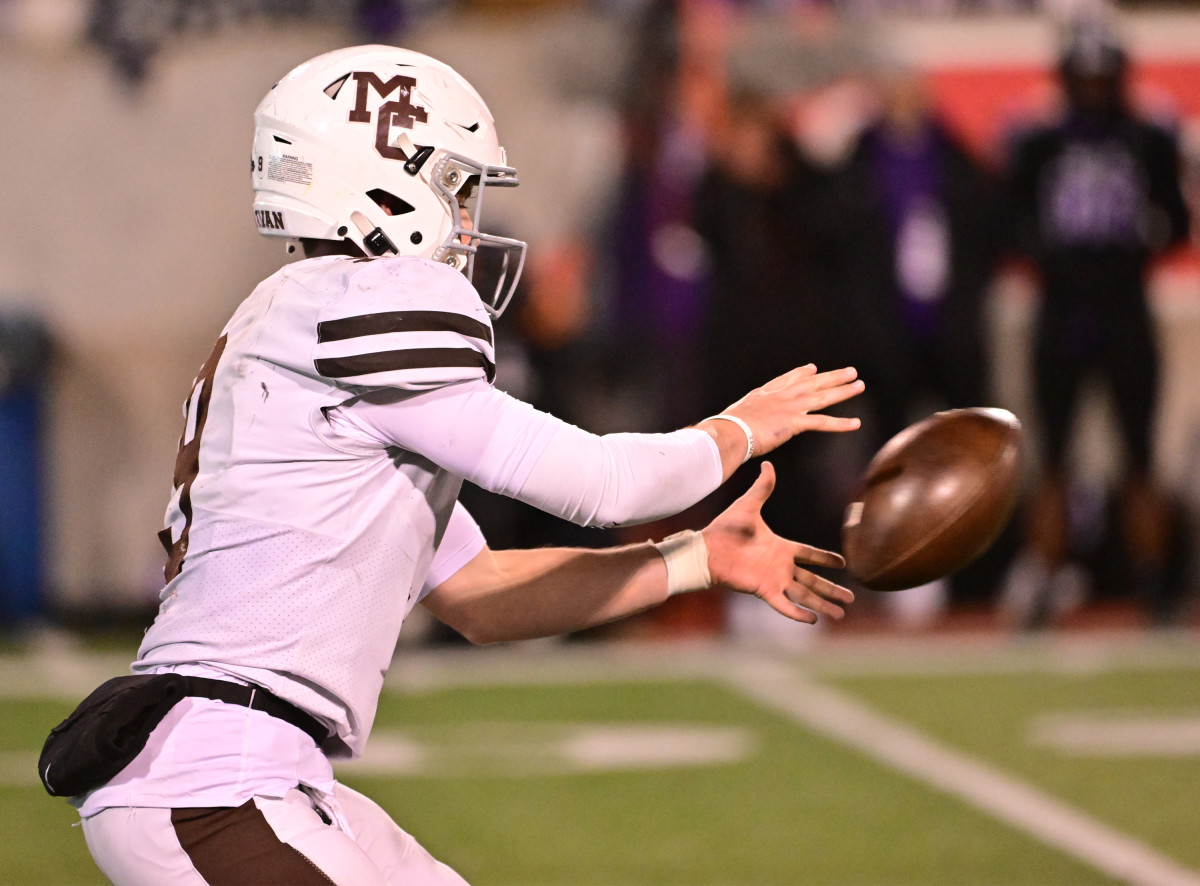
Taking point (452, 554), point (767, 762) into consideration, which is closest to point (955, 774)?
point (767, 762)

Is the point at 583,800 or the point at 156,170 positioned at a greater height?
the point at 156,170

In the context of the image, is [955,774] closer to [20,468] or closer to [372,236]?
[372,236]

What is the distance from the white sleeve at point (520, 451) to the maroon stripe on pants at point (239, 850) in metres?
0.47

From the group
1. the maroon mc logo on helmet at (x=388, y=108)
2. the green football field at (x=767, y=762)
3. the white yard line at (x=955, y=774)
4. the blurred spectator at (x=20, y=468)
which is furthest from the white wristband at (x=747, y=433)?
the blurred spectator at (x=20, y=468)

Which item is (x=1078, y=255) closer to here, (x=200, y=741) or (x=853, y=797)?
(x=853, y=797)

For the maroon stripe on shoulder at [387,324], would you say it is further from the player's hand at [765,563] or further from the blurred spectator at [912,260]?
the blurred spectator at [912,260]

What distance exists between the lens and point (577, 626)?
7.91ft

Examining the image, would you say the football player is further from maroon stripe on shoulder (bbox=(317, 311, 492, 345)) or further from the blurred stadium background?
the blurred stadium background

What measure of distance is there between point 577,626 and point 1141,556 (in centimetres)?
537

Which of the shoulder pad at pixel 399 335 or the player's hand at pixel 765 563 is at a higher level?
the shoulder pad at pixel 399 335

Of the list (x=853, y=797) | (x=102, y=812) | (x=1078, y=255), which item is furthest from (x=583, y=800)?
(x=1078, y=255)

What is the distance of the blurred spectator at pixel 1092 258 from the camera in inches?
273

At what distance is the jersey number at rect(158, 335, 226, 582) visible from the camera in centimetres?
206

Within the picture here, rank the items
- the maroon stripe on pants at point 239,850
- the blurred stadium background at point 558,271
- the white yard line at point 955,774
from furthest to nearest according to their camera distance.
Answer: the blurred stadium background at point 558,271 < the white yard line at point 955,774 < the maroon stripe on pants at point 239,850
